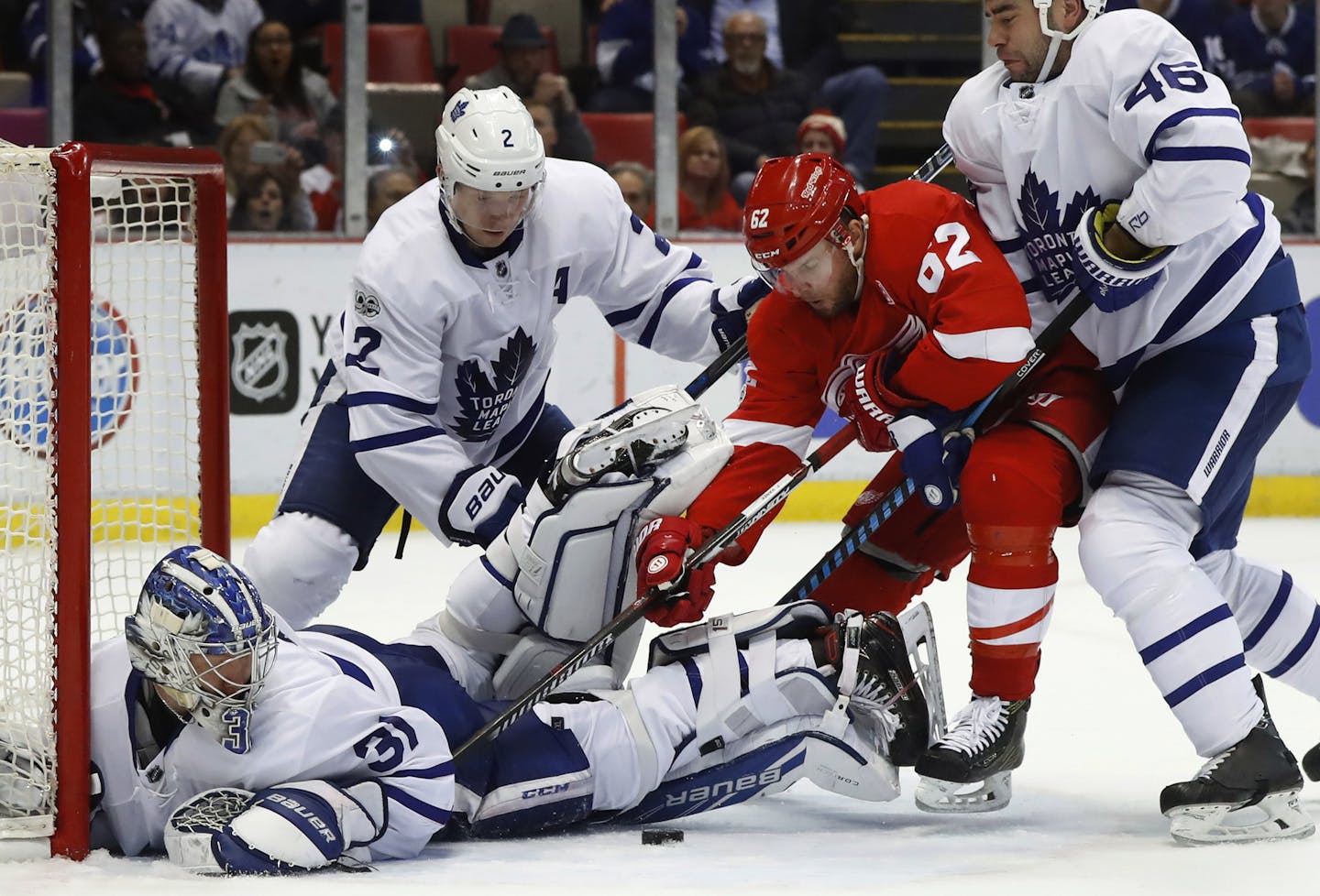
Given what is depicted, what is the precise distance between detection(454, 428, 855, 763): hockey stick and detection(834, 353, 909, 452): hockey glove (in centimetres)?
13

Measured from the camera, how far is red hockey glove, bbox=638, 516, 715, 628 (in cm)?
270

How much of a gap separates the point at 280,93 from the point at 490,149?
322cm

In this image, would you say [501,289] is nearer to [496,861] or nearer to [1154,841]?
[496,861]

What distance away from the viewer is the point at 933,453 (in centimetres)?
264

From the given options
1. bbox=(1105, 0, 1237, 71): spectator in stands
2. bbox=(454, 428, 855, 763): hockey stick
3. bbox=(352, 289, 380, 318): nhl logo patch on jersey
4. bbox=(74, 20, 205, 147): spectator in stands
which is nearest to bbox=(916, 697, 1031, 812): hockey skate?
bbox=(454, 428, 855, 763): hockey stick

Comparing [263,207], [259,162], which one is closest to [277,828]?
[263,207]

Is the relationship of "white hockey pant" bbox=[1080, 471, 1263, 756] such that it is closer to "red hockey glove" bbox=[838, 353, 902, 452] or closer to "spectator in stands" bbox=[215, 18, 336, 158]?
"red hockey glove" bbox=[838, 353, 902, 452]

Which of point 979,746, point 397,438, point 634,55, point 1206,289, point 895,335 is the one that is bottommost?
point 979,746

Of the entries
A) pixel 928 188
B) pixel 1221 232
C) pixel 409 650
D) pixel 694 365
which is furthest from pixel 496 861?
pixel 694 365

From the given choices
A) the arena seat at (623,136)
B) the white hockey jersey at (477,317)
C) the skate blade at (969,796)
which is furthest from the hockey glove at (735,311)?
the arena seat at (623,136)

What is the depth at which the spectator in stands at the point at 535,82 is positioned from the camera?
5.95m

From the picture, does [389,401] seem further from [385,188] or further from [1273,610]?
Answer: [385,188]

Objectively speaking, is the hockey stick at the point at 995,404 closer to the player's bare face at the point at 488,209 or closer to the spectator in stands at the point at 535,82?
the player's bare face at the point at 488,209

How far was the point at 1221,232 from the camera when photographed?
266cm
